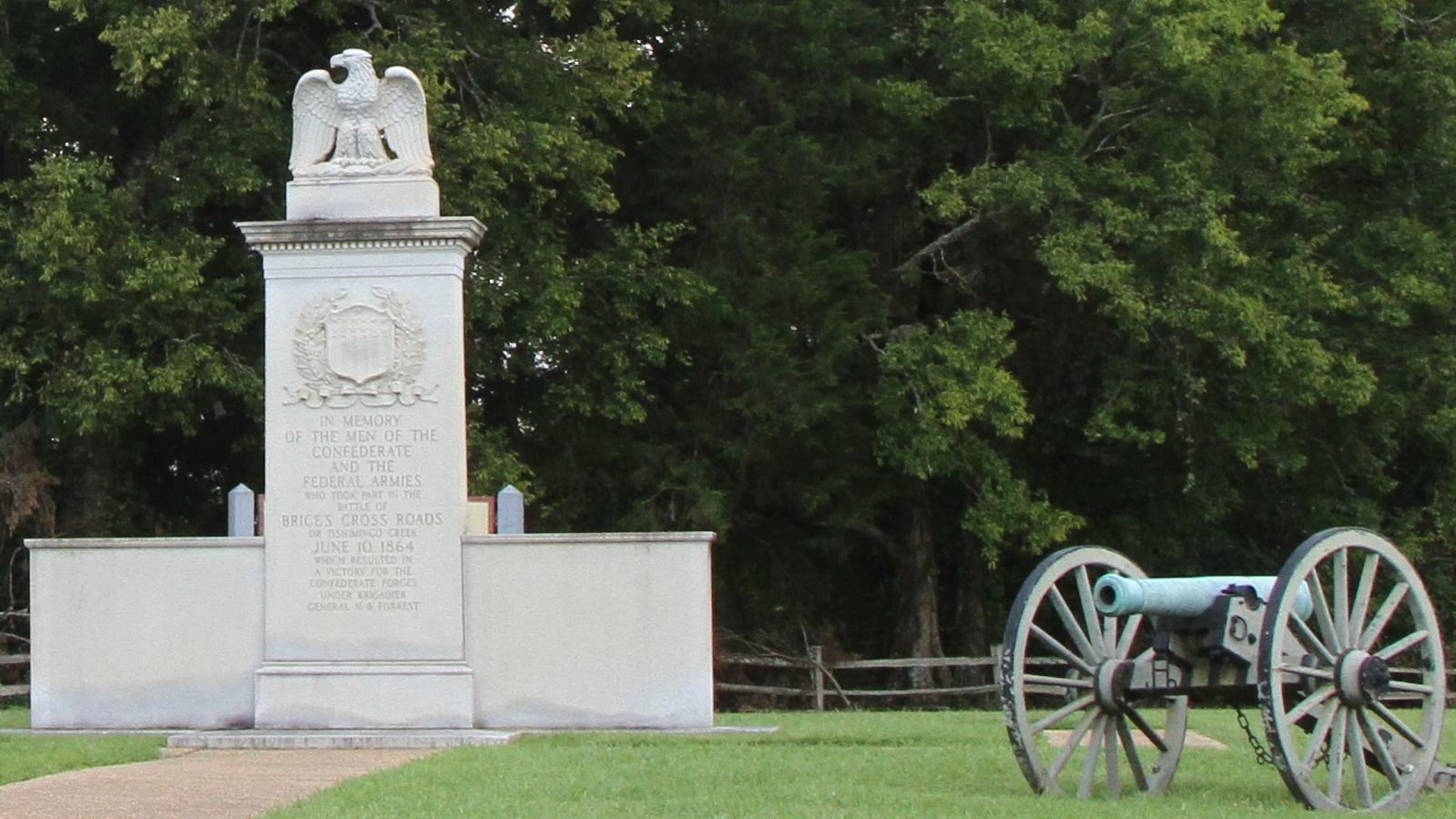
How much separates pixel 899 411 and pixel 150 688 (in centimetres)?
1244

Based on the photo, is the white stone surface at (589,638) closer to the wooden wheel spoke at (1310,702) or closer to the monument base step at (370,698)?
the monument base step at (370,698)

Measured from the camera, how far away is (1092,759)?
37.6 ft

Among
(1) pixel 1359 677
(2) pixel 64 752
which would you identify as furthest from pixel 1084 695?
(2) pixel 64 752

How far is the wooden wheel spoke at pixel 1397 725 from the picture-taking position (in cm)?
1100

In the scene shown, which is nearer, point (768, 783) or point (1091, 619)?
point (1091, 619)

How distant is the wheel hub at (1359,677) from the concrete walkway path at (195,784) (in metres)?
5.18

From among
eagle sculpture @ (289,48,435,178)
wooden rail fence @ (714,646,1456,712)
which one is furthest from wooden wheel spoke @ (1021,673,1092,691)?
wooden rail fence @ (714,646,1456,712)

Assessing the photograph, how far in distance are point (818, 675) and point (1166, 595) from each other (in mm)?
17745

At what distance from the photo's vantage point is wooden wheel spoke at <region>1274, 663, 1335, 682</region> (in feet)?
34.7

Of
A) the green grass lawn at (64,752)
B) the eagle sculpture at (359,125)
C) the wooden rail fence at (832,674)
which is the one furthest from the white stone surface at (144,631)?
the wooden rail fence at (832,674)

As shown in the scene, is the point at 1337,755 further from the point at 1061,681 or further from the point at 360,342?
the point at 360,342

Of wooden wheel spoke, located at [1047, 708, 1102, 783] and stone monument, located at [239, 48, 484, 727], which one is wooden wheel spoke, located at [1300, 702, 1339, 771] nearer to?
wooden wheel spoke, located at [1047, 708, 1102, 783]

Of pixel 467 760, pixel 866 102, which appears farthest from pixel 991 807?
pixel 866 102

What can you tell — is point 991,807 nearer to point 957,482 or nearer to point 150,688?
point 150,688
